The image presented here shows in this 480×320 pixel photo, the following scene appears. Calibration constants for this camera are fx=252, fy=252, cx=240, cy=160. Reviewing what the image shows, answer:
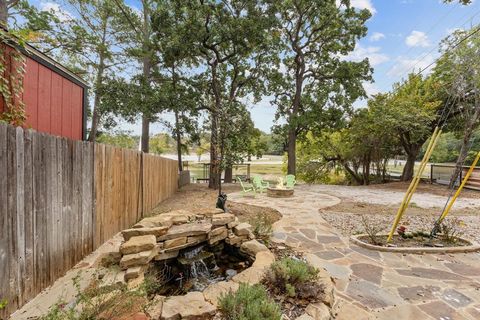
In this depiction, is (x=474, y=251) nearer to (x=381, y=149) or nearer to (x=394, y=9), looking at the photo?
(x=394, y=9)

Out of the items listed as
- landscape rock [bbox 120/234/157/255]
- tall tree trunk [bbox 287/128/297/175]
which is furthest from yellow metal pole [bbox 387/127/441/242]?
tall tree trunk [bbox 287/128/297/175]

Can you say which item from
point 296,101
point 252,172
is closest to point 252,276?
point 296,101

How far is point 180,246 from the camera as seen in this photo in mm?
3570

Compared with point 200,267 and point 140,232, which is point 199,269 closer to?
point 200,267

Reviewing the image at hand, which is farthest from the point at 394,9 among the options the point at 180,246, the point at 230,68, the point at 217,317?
the point at 217,317

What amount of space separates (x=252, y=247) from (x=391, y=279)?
172cm

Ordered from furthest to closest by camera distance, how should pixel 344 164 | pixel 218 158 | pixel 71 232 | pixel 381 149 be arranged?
pixel 344 164 → pixel 381 149 → pixel 218 158 → pixel 71 232

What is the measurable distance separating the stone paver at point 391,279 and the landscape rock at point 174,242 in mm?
1519

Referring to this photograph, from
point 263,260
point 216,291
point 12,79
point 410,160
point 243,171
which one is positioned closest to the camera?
point 216,291

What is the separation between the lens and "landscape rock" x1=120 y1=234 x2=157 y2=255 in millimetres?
2828

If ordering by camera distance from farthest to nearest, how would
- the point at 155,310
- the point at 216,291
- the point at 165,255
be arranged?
1. the point at 165,255
2. the point at 216,291
3. the point at 155,310

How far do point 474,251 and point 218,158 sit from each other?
6400 millimetres

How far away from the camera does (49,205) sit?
2.44 metres

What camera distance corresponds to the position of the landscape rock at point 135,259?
2670 millimetres
